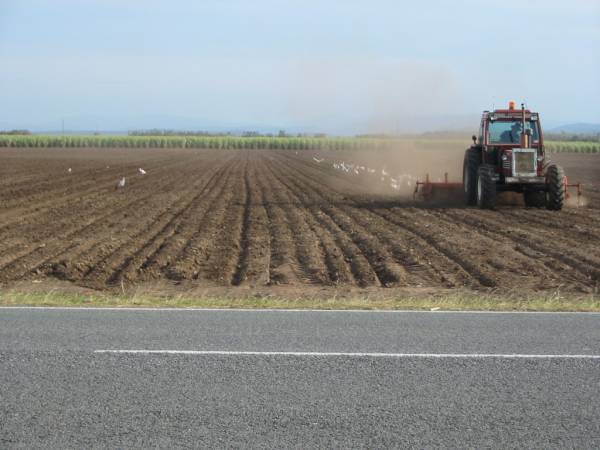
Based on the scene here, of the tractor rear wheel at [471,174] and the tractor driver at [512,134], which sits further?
the tractor rear wheel at [471,174]

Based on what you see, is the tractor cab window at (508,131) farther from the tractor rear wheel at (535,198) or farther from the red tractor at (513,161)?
the tractor rear wheel at (535,198)

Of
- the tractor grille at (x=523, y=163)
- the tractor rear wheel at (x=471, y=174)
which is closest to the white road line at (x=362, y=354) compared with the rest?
the tractor grille at (x=523, y=163)

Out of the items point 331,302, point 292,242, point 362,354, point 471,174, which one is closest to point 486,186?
point 471,174

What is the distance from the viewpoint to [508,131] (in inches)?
920

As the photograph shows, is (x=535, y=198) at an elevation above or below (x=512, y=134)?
below

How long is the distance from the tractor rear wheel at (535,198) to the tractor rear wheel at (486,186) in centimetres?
169

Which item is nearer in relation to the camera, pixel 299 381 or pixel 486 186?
pixel 299 381

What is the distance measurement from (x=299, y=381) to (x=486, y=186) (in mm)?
17159

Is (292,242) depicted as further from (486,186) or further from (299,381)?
(299,381)

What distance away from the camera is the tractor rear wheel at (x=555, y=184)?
73.8 ft

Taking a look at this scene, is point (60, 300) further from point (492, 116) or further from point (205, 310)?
point (492, 116)

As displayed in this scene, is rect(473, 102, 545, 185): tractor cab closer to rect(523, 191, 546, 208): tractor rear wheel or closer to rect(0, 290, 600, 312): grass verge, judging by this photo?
rect(523, 191, 546, 208): tractor rear wheel

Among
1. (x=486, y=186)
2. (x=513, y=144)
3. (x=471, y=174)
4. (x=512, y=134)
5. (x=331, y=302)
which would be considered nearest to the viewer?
(x=331, y=302)

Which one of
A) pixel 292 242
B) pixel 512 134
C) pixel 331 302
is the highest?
pixel 512 134
